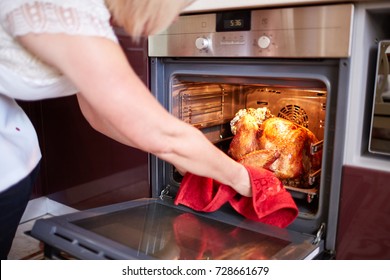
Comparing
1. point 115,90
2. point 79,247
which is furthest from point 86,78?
point 79,247

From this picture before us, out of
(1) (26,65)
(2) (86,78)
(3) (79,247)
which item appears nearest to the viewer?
(2) (86,78)

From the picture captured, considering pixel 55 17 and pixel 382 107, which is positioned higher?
pixel 55 17

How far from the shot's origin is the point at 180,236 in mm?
970

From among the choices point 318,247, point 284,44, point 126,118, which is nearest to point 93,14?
point 126,118

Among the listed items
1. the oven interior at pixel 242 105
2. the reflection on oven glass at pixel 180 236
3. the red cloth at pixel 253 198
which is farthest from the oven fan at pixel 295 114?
the reflection on oven glass at pixel 180 236

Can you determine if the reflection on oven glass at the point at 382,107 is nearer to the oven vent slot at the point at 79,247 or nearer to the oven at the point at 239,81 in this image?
the oven at the point at 239,81

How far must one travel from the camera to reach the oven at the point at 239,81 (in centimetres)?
89

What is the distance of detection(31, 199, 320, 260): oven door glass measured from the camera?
34.0 inches

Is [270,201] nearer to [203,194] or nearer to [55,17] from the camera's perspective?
[203,194]

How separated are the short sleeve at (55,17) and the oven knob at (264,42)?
0.45 metres

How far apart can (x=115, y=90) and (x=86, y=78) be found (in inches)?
1.9
